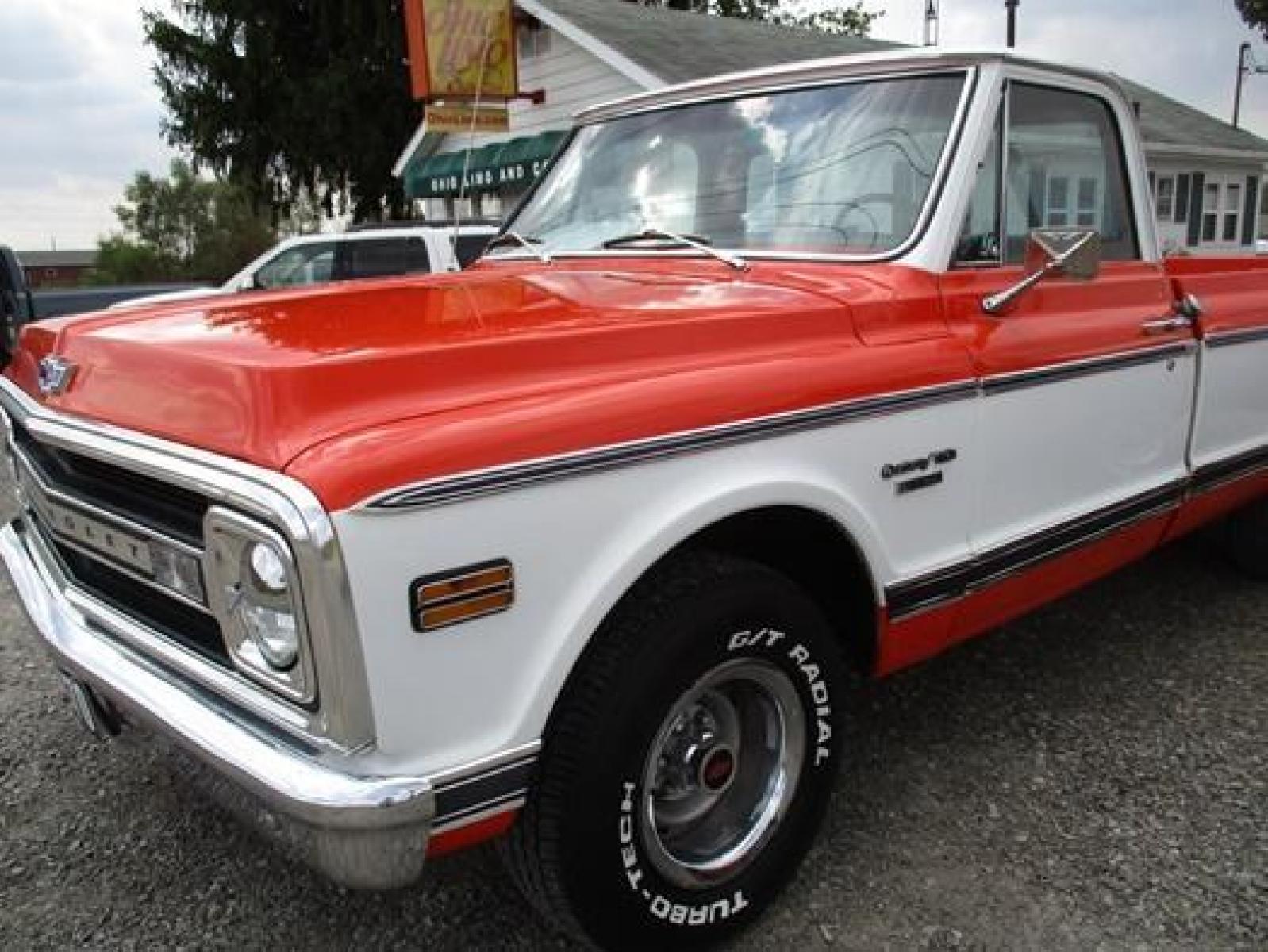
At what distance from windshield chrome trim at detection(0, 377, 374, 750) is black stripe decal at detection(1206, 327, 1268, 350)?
9.47 feet

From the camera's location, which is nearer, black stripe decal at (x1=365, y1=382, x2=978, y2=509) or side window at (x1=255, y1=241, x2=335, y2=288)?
black stripe decal at (x1=365, y1=382, x2=978, y2=509)

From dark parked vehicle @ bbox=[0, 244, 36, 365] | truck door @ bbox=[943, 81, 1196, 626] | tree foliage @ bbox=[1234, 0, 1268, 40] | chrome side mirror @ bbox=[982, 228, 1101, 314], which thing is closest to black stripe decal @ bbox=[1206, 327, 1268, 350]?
truck door @ bbox=[943, 81, 1196, 626]

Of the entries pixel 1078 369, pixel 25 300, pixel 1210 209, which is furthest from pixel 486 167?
pixel 1210 209

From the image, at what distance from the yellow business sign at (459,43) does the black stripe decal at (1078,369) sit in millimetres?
8068

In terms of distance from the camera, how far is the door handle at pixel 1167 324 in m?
3.17

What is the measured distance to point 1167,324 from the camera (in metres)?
3.25

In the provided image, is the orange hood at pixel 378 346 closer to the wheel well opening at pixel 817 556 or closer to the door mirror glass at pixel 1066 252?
the wheel well opening at pixel 817 556

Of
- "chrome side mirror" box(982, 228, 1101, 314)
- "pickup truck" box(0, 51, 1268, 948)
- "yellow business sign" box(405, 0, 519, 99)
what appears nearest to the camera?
"pickup truck" box(0, 51, 1268, 948)

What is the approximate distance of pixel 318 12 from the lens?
2055 cm

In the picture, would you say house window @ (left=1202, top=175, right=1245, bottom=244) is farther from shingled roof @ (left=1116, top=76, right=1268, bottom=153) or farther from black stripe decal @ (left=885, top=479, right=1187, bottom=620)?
black stripe decal @ (left=885, top=479, right=1187, bottom=620)

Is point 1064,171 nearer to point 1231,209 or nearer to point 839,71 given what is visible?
point 839,71

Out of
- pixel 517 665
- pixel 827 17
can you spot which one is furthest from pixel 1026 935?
pixel 827 17

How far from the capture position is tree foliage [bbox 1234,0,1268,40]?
24656 millimetres

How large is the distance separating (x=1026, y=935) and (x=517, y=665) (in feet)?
4.32
